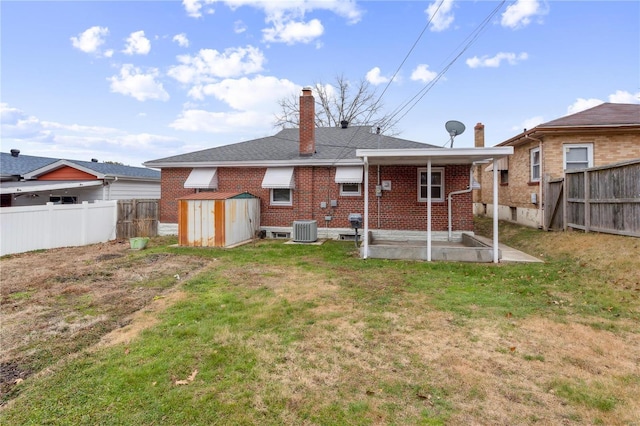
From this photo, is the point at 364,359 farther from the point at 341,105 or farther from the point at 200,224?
the point at 341,105

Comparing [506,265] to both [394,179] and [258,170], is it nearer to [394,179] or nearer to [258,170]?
[394,179]

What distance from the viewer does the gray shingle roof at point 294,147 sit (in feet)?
45.5

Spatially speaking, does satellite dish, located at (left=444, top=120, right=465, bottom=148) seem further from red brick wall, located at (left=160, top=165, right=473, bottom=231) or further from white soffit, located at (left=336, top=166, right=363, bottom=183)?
white soffit, located at (left=336, top=166, right=363, bottom=183)

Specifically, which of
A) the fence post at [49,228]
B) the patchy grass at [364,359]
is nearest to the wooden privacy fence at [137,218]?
the fence post at [49,228]

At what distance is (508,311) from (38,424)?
597 centimetres

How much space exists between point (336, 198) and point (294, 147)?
3654mm

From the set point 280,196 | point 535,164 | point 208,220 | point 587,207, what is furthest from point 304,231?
point 535,164

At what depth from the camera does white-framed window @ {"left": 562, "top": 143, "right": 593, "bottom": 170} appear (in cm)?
1280

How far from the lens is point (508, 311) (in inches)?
210

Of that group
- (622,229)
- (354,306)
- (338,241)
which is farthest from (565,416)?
(338,241)

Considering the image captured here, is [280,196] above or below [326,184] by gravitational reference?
below

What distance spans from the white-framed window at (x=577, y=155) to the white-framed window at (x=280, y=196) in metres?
11.1

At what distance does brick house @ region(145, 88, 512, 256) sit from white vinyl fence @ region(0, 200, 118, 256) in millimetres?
2235

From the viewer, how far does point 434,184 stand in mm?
12617
